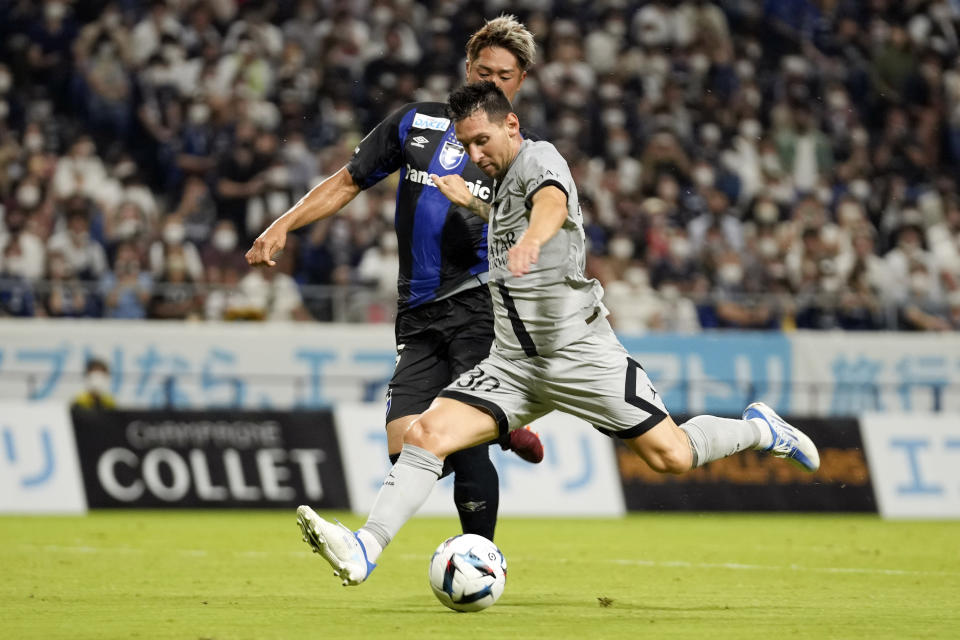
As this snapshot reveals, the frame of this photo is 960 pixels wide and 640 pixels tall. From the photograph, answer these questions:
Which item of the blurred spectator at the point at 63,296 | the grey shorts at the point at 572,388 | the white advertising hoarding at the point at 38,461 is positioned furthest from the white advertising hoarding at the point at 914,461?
the grey shorts at the point at 572,388

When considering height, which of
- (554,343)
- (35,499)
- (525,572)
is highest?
(554,343)

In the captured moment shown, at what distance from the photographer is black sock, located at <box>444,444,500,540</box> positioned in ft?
24.6

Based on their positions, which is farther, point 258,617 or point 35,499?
point 35,499

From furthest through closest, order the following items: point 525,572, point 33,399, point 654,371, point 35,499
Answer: point 654,371 → point 33,399 → point 35,499 → point 525,572

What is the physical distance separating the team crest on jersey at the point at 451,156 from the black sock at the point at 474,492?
55.6 inches

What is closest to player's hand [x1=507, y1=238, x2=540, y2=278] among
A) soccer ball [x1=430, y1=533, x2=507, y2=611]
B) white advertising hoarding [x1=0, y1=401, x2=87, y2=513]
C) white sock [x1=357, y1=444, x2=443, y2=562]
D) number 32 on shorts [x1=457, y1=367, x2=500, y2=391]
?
number 32 on shorts [x1=457, y1=367, x2=500, y2=391]

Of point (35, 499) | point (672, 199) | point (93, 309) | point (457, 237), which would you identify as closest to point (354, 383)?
point (93, 309)

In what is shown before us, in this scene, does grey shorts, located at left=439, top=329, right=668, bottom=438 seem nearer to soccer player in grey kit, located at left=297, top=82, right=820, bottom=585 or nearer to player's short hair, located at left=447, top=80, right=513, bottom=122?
soccer player in grey kit, located at left=297, top=82, right=820, bottom=585

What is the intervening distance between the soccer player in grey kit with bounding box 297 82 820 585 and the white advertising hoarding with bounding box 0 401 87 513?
8.53 m

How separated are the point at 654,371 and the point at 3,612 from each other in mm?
11608

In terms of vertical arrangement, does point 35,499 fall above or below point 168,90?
below

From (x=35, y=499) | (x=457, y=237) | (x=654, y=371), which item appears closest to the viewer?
(x=457, y=237)

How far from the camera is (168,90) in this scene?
1931 centimetres

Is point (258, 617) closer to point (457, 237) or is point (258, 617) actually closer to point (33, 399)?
point (457, 237)
